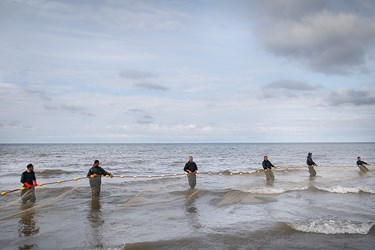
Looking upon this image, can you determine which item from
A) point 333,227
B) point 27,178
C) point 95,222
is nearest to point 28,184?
point 27,178

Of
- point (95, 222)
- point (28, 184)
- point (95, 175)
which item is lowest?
point (95, 222)

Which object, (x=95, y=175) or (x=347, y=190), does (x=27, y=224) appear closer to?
(x=95, y=175)

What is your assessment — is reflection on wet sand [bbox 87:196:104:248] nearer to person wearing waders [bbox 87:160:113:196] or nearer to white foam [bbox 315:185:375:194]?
person wearing waders [bbox 87:160:113:196]

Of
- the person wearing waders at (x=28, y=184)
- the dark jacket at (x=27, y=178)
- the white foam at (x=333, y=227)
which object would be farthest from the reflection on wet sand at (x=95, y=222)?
the white foam at (x=333, y=227)

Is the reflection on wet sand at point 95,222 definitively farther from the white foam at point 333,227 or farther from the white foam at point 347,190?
the white foam at point 347,190

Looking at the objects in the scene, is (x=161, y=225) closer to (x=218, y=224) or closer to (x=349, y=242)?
(x=218, y=224)

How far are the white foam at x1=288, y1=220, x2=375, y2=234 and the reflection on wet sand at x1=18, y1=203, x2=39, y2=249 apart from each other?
23.6 feet

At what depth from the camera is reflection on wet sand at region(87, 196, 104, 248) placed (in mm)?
7566

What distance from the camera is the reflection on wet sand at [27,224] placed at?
748 cm

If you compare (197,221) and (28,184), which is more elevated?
(28,184)

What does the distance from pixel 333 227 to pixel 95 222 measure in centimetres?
717

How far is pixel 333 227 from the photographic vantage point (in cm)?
833

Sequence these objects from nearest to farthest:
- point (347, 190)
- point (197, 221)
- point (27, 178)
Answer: point (197, 221)
point (27, 178)
point (347, 190)

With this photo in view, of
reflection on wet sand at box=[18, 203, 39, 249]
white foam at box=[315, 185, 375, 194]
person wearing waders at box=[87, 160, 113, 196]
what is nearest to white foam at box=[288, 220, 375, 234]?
white foam at box=[315, 185, 375, 194]
